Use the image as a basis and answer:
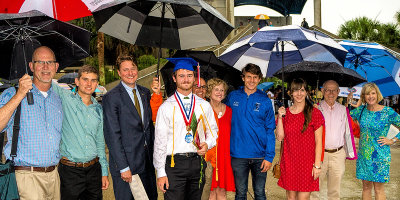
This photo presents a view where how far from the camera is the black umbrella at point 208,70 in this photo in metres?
5.81

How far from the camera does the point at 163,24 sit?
510cm

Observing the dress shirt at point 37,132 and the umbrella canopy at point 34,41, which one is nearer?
the dress shirt at point 37,132

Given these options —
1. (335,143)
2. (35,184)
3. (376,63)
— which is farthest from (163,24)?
(376,63)

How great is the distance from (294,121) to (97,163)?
2637mm

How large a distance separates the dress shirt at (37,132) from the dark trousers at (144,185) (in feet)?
2.60

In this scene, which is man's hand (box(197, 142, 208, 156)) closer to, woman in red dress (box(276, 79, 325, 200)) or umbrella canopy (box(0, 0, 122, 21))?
woman in red dress (box(276, 79, 325, 200))

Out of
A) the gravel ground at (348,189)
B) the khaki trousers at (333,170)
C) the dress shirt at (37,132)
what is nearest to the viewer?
the dress shirt at (37,132)

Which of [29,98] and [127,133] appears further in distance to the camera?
[127,133]

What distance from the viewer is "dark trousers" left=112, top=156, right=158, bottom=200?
4176 millimetres

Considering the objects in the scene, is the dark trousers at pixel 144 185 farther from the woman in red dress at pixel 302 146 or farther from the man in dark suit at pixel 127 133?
the woman in red dress at pixel 302 146

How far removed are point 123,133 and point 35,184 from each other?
3.51ft

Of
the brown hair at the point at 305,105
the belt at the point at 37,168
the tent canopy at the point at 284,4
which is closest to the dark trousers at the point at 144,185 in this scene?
the belt at the point at 37,168

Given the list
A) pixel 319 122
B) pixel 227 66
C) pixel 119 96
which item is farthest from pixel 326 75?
pixel 119 96

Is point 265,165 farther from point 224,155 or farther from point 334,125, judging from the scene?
point 334,125
